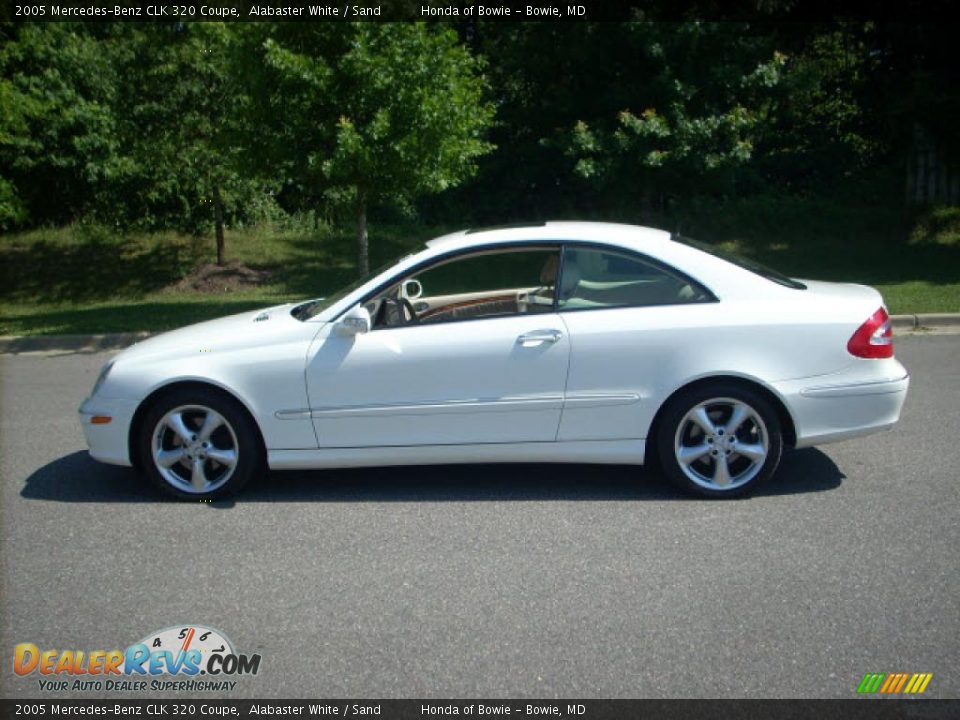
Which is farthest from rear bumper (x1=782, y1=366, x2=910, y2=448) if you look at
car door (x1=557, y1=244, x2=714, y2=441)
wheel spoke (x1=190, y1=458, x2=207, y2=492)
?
wheel spoke (x1=190, y1=458, x2=207, y2=492)

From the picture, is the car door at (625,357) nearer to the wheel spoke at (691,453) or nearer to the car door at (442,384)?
the car door at (442,384)

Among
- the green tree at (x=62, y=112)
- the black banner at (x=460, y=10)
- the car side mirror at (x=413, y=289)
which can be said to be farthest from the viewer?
the green tree at (x=62, y=112)

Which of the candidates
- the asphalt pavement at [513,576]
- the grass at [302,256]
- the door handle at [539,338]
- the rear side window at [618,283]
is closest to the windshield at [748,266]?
the rear side window at [618,283]

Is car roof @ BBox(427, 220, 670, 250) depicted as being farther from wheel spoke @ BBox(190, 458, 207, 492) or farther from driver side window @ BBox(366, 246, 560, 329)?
wheel spoke @ BBox(190, 458, 207, 492)

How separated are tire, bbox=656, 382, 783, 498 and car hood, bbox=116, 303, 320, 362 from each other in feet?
6.81

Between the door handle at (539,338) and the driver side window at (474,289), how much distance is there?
19cm

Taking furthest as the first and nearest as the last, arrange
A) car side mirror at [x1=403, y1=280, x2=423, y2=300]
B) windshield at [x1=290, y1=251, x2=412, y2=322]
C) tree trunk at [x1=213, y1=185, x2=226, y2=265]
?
tree trunk at [x1=213, y1=185, x2=226, y2=265]
car side mirror at [x1=403, y1=280, x2=423, y2=300]
windshield at [x1=290, y1=251, x2=412, y2=322]

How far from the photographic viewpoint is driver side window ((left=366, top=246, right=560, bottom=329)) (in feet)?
18.7

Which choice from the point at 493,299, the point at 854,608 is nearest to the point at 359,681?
the point at 854,608

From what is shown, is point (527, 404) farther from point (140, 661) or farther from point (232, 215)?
point (232, 215)

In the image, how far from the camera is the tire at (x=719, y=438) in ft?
17.7

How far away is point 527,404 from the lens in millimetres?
5430

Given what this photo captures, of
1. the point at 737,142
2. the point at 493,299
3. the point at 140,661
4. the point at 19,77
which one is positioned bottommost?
the point at 140,661
